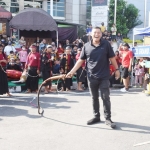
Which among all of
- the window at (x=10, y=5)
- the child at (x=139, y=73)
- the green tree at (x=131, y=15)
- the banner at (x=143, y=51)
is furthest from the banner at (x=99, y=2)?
the banner at (x=143, y=51)

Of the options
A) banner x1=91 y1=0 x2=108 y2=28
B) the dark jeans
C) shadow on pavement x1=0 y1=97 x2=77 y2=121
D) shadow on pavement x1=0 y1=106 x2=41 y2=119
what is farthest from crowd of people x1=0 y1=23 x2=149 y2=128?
banner x1=91 y1=0 x2=108 y2=28

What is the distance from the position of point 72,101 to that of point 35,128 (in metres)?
2.85

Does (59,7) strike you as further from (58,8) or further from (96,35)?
(96,35)

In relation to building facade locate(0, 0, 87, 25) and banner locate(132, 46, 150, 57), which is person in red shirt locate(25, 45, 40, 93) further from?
building facade locate(0, 0, 87, 25)

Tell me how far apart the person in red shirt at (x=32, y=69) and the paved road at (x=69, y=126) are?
1.65m

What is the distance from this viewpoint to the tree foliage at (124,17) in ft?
119

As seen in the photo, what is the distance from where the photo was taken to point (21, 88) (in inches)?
414

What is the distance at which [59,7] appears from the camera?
3253 centimetres

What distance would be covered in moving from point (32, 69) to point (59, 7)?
2387cm

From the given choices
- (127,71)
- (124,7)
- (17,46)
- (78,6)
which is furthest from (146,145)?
(124,7)

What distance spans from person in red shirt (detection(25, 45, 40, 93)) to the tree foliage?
2697 cm

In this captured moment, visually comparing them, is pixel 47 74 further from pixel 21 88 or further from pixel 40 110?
pixel 40 110

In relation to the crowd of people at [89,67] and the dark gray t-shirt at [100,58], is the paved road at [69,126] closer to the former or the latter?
the crowd of people at [89,67]

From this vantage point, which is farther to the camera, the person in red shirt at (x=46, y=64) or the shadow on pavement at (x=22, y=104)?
the person in red shirt at (x=46, y=64)
